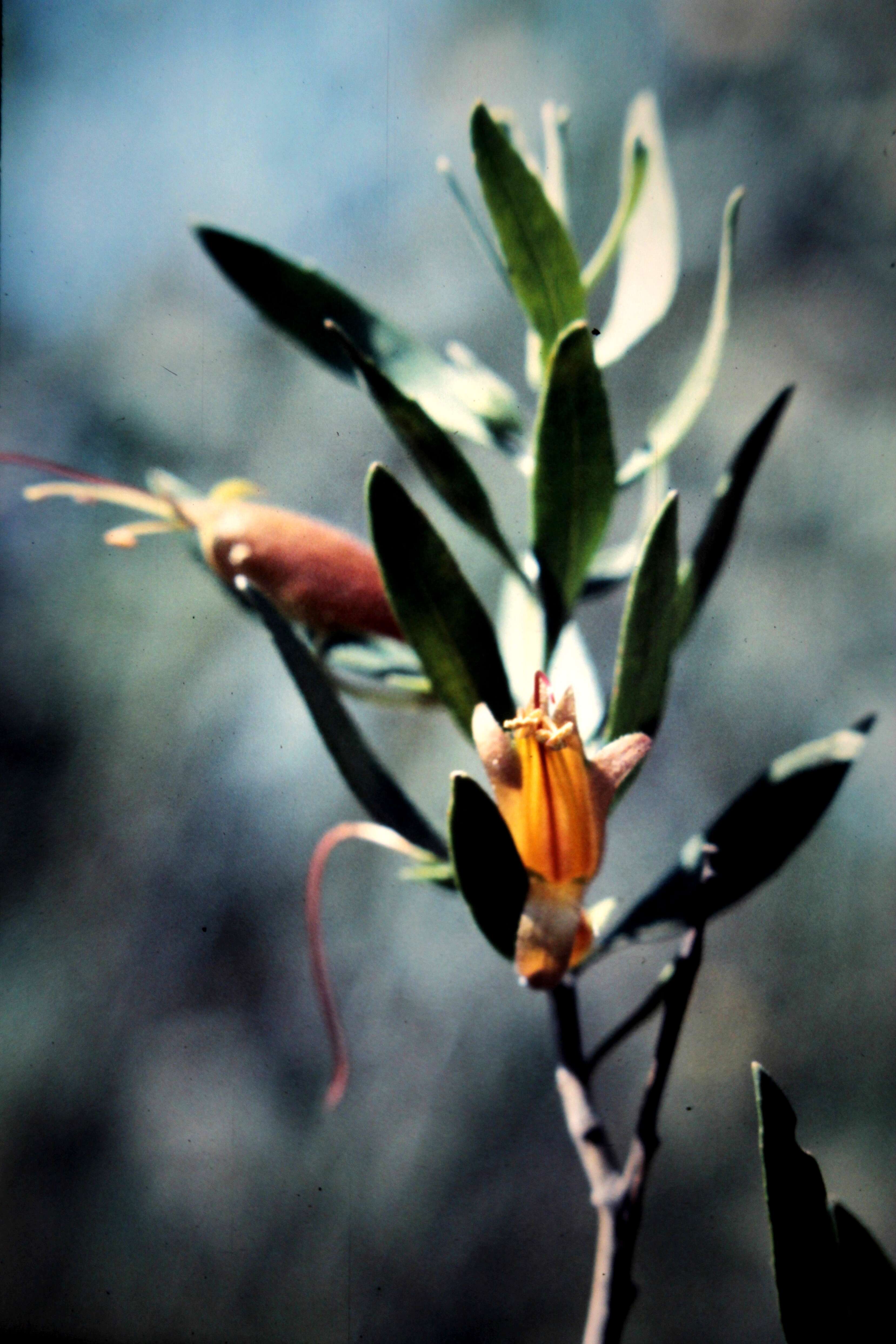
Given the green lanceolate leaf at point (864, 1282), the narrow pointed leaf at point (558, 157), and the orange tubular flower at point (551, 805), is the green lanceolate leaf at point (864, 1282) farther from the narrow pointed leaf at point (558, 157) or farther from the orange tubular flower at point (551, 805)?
the narrow pointed leaf at point (558, 157)

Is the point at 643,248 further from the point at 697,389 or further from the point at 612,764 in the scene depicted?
the point at 612,764

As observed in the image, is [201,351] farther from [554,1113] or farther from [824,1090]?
[824,1090]

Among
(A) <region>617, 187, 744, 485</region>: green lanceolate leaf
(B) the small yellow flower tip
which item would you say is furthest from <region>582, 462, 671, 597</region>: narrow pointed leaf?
(B) the small yellow flower tip

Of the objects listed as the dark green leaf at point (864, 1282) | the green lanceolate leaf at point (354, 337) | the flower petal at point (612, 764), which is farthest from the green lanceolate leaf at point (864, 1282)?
the green lanceolate leaf at point (354, 337)

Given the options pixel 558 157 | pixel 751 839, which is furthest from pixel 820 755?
pixel 558 157

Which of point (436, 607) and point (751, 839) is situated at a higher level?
point (436, 607)

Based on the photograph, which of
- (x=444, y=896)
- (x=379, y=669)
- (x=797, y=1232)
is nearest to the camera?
(x=797, y=1232)

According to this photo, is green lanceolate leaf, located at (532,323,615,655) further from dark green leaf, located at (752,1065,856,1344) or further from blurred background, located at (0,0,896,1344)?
blurred background, located at (0,0,896,1344)
